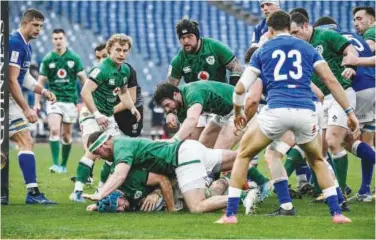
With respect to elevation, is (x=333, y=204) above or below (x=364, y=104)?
below

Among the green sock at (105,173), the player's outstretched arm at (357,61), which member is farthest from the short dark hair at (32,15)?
the player's outstretched arm at (357,61)

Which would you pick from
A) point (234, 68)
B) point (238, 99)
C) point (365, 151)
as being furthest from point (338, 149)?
point (238, 99)

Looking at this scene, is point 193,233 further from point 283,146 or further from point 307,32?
point 307,32

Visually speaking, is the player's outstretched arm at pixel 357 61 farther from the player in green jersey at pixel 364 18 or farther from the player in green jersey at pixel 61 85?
the player in green jersey at pixel 61 85

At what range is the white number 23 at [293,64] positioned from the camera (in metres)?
8.75

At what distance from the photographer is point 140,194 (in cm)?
1029

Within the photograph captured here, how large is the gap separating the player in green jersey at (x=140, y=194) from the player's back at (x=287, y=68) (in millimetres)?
1896

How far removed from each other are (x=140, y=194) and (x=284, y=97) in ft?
7.45

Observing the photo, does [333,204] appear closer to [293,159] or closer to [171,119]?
[171,119]

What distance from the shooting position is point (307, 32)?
35.2 ft

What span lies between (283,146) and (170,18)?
22577 mm

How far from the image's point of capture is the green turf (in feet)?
27.2

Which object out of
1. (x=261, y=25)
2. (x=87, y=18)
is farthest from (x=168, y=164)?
(x=87, y=18)

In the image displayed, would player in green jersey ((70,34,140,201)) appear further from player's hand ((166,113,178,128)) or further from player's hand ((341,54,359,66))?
player's hand ((341,54,359,66))
